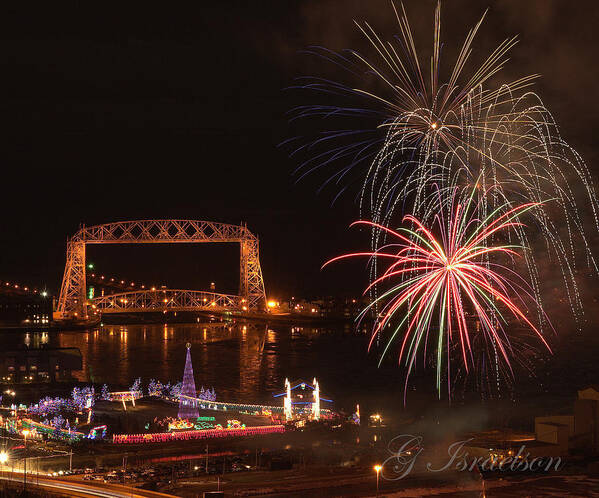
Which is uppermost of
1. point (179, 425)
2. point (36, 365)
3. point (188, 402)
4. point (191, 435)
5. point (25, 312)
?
point (25, 312)

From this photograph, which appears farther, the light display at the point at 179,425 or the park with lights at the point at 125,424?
the light display at the point at 179,425

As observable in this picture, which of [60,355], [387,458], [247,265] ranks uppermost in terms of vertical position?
[247,265]

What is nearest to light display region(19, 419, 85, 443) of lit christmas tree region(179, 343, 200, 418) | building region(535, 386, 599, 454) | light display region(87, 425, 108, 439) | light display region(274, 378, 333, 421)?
light display region(87, 425, 108, 439)

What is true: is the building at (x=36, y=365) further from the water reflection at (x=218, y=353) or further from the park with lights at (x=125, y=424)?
the park with lights at (x=125, y=424)

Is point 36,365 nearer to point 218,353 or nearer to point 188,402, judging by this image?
point 188,402

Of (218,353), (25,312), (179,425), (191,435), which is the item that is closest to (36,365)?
(179,425)

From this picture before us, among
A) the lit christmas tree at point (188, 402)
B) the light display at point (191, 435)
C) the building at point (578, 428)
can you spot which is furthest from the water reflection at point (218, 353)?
the building at point (578, 428)

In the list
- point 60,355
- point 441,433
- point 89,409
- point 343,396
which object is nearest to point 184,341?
point 60,355

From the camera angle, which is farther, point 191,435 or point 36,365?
point 36,365

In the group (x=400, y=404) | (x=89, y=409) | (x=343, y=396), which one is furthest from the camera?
(x=343, y=396)

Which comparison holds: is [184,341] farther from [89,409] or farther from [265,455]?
[265,455]

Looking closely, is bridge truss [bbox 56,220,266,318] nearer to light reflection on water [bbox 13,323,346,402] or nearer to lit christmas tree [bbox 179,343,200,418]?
light reflection on water [bbox 13,323,346,402]
